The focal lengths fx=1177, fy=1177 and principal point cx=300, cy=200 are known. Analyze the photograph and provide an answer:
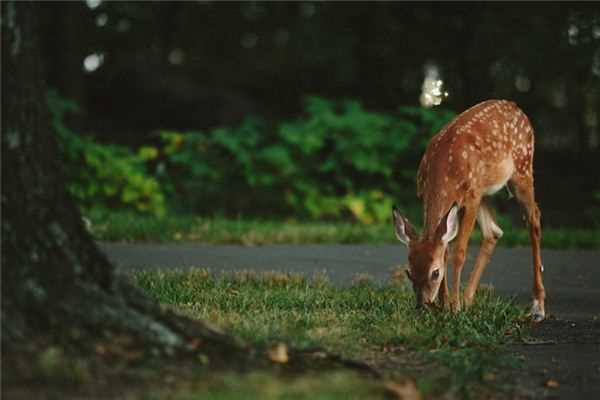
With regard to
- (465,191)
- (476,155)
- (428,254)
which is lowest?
(428,254)

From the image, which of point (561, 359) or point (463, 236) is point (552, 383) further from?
point (463, 236)

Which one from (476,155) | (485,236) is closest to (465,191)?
(476,155)

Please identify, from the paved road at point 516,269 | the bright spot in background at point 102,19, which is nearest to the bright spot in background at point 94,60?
the bright spot in background at point 102,19

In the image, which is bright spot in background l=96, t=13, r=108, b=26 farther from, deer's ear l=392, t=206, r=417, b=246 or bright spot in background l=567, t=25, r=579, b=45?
deer's ear l=392, t=206, r=417, b=246

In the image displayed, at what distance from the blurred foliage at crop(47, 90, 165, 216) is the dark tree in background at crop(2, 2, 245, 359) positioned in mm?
10025

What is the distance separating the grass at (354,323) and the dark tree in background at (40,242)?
0.70 meters

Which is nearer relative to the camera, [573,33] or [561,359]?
[561,359]

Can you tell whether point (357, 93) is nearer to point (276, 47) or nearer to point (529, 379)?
point (276, 47)

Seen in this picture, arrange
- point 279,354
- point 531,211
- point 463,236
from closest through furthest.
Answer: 1. point 279,354
2. point 463,236
3. point 531,211

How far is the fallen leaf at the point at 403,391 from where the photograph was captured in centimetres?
516

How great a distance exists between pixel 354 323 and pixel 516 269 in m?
4.16

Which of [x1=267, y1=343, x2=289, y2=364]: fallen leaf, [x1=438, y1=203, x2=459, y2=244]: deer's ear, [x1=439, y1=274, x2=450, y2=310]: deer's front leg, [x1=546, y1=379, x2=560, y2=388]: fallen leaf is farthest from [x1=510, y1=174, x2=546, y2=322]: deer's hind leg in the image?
[x1=267, y1=343, x2=289, y2=364]: fallen leaf

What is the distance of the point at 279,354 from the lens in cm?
558

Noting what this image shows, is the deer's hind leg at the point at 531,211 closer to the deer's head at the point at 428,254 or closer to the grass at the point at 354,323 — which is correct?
the grass at the point at 354,323
